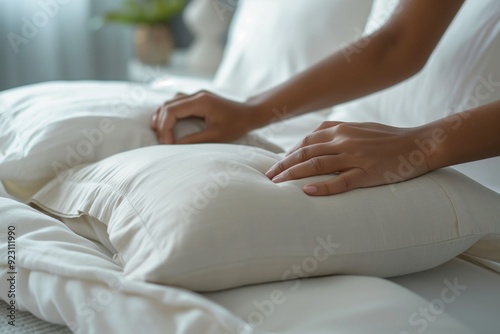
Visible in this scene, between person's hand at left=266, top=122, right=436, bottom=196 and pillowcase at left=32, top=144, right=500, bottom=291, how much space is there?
16mm

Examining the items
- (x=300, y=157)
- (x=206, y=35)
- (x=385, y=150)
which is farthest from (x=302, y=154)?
(x=206, y=35)

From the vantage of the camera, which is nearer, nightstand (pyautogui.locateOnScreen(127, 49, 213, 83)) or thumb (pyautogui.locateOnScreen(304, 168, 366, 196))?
thumb (pyautogui.locateOnScreen(304, 168, 366, 196))

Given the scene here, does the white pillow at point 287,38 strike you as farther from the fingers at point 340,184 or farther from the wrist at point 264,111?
the fingers at point 340,184

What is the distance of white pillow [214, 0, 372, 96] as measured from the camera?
1632 millimetres

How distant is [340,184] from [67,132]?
0.49 meters

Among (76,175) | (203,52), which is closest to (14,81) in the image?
(203,52)

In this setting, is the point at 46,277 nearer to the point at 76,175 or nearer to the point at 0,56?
the point at 76,175

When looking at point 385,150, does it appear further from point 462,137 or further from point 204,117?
point 204,117

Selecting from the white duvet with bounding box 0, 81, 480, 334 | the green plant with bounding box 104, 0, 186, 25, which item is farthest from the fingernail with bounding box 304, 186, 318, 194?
the green plant with bounding box 104, 0, 186, 25

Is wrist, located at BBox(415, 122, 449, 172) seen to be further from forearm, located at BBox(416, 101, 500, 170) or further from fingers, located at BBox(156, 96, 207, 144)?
fingers, located at BBox(156, 96, 207, 144)

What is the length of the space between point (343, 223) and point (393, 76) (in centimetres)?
52

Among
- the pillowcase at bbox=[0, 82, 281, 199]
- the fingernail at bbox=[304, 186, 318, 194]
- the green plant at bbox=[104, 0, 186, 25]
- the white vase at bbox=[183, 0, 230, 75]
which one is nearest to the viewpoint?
the fingernail at bbox=[304, 186, 318, 194]

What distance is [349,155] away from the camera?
0.82m

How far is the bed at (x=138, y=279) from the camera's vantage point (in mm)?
647
